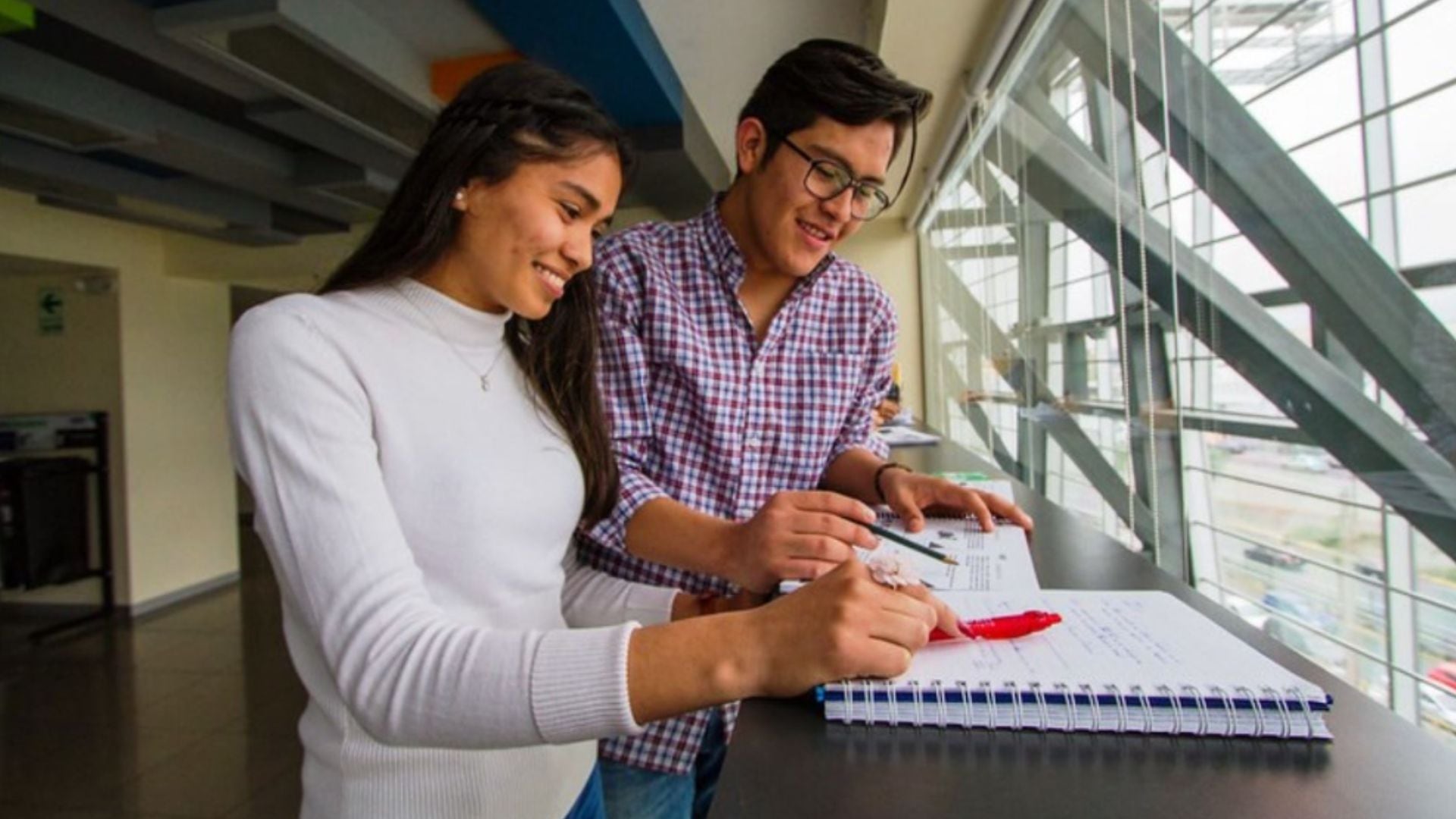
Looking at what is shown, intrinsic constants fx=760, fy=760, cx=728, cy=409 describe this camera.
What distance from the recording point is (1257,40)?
125 cm

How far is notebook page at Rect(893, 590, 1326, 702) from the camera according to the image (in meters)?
0.51

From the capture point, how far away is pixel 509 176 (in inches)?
33.4

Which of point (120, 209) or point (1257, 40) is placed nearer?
point (1257, 40)

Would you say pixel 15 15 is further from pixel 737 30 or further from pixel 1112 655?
pixel 1112 655

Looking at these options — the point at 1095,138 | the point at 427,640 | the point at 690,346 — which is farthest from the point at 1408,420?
the point at 1095,138

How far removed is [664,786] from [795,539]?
0.47 meters

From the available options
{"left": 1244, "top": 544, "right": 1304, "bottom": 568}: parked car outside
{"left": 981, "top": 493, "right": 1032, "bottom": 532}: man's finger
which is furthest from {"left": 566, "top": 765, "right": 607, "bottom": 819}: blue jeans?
{"left": 1244, "top": 544, "right": 1304, "bottom": 568}: parked car outside

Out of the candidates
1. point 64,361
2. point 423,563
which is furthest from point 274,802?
point 64,361

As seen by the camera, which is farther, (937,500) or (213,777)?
(213,777)

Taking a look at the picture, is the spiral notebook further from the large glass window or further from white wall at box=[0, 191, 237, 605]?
white wall at box=[0, 191, 237, 605]

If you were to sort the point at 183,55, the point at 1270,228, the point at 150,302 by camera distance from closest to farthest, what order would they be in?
1. the point at 1270,228
2. the point at 183,55
3. the point at 150,302

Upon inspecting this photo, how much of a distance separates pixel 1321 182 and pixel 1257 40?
0.34 metres

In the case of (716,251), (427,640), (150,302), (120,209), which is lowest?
(427,640)

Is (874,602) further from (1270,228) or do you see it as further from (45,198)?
(45,198)
